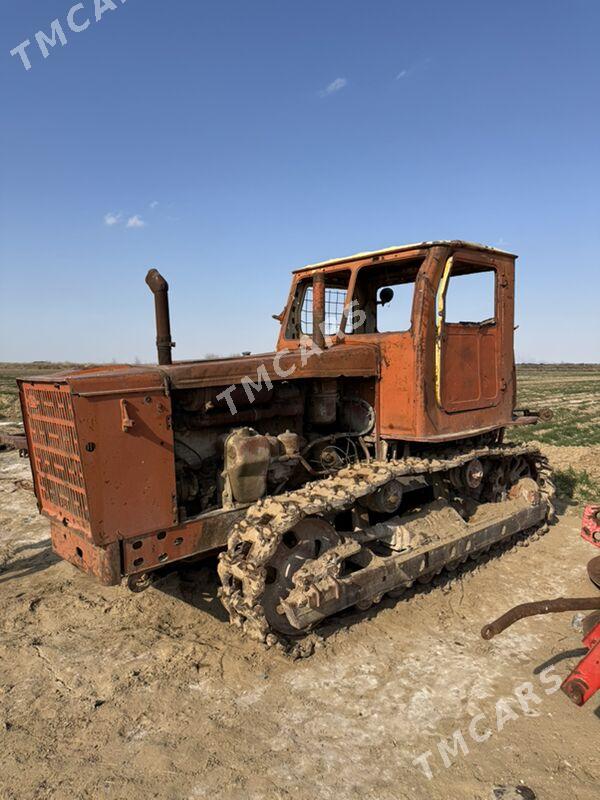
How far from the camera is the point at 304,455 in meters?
4.98

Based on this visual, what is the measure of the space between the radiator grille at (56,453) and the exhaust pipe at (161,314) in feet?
2.78

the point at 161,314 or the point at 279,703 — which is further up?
the point at 161,314

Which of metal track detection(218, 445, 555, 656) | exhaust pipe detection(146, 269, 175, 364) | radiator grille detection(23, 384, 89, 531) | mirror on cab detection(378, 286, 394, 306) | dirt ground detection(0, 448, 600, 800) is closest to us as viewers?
dirt ground detection(0, 448, 600, 800)

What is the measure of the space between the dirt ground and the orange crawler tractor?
1.23 feet

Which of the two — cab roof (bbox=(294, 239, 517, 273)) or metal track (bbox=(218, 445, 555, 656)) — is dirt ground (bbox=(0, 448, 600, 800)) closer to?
metal track (bbox=(218, 445, 555, 656))

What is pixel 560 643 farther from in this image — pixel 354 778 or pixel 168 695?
pixel 168 695

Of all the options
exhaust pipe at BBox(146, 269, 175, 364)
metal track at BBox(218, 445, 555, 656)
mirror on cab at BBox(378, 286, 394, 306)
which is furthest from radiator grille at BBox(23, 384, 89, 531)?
mirror on cab at BBox(378, 286, 394, 306)

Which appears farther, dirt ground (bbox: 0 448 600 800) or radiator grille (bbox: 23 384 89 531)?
radiator grille (bbox: 23 384 89 531)

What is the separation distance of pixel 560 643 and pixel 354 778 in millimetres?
2258

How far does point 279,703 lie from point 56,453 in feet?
7.54

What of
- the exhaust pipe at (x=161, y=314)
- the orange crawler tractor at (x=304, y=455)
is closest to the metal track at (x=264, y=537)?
the orange crawler tractor at (x=304, y=455)

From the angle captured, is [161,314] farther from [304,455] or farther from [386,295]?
[386,295]

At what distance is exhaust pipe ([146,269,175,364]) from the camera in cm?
421

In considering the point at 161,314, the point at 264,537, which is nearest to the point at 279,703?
the point at 264,537
